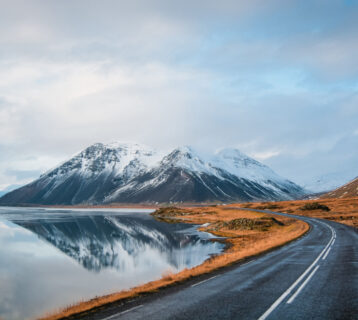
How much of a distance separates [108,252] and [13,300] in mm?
26756

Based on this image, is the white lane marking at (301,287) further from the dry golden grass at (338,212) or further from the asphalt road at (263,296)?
the dry golden grass at (338,212)

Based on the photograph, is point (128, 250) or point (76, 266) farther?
point (128, 250)

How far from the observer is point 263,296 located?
1598 centimetres

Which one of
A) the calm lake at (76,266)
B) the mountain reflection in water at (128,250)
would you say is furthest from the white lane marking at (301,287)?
the mountain reflection in water at (128,250)

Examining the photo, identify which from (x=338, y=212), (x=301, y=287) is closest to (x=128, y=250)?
(x=301, y=287)

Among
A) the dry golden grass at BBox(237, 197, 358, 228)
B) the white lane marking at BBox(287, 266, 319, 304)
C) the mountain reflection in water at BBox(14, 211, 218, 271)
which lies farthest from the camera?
the dry golden grass at BBox(237, 197, 358, 228)

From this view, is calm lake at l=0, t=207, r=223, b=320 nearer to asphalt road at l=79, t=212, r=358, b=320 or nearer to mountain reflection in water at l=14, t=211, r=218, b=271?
mountain reflection in water at l=14, t=211, r=218, b=271

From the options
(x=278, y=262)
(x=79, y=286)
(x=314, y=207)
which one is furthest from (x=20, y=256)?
(x=314, y=207)

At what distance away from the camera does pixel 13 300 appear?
83.7 feet

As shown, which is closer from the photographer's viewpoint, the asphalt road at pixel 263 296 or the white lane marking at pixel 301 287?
the asphalt road at pixel 263 296

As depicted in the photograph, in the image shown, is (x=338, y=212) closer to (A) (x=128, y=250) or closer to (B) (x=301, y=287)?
(A) (x=128, y=250)

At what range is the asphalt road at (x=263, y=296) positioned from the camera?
13422 mm

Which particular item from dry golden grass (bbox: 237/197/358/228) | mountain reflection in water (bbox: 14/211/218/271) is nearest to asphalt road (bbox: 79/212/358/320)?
mountain reflection in water (bbox: 14/211/218/271)

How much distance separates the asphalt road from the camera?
13422mm
